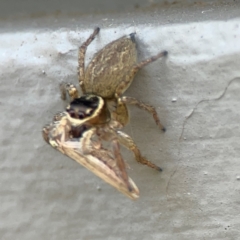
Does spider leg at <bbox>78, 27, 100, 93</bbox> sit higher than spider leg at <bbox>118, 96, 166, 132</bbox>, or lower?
higher

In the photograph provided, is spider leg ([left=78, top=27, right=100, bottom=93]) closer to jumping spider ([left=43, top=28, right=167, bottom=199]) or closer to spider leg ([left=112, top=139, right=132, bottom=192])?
jumping spider ([left=43, top=28, right=167, bottom=199])

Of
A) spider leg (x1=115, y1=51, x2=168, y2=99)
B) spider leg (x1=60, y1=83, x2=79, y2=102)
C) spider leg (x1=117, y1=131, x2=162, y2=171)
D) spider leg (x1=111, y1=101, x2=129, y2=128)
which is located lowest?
spider leg (x1=117, y1=131, x2=162, y2=171)

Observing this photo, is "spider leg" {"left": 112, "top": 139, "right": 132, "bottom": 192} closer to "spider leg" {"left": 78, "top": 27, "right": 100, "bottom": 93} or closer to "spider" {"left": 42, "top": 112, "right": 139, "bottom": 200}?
"spider" {"left": 42, "top": 112, "right": 139, "bottom": 200}

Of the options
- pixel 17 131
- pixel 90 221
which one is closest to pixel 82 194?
pixel 90 221

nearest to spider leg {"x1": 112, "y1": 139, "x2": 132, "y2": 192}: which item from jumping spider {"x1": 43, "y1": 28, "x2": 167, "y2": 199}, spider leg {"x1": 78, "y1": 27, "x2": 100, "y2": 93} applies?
jumping spider {"x1": 43, "y1": 28, "x2": 167, "y2": 199}

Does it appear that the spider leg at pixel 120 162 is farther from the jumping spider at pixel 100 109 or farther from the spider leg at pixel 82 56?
the spider leg at pixel 82 56

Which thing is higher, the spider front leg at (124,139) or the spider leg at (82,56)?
the spider leg at (82,56)

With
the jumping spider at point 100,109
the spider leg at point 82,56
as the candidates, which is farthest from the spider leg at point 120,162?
the spider leg at point 82,56
